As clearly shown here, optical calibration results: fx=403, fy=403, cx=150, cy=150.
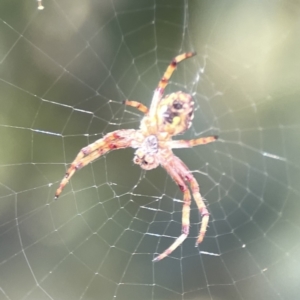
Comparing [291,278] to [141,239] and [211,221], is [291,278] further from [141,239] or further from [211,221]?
[141,239]

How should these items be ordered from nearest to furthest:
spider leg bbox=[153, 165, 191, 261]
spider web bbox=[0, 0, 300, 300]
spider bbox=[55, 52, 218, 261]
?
spider bbox=[55, 52, 218, 261] < spider leg bbox=[153, 165, 191, 261] < spider web bbox=[0, 0, 300, 300]

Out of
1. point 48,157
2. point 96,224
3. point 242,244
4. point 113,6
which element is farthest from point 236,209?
point 113,6

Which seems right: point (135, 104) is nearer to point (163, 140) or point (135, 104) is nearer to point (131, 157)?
point (163, 140)

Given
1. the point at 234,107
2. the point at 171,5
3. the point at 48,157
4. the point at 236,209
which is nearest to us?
the point at 48,157

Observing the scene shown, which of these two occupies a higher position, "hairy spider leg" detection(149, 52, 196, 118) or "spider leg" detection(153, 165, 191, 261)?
"hairy spider leg" detection(149, 52, 196, 118)

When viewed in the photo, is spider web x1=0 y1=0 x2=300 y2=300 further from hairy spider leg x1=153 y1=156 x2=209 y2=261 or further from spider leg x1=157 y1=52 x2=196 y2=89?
spider leg x1=157 y1=52 x2=196 y2=89

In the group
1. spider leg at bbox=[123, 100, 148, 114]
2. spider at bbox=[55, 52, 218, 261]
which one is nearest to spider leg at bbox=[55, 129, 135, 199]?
spider at bbox=[55, 52, 218, 261]
